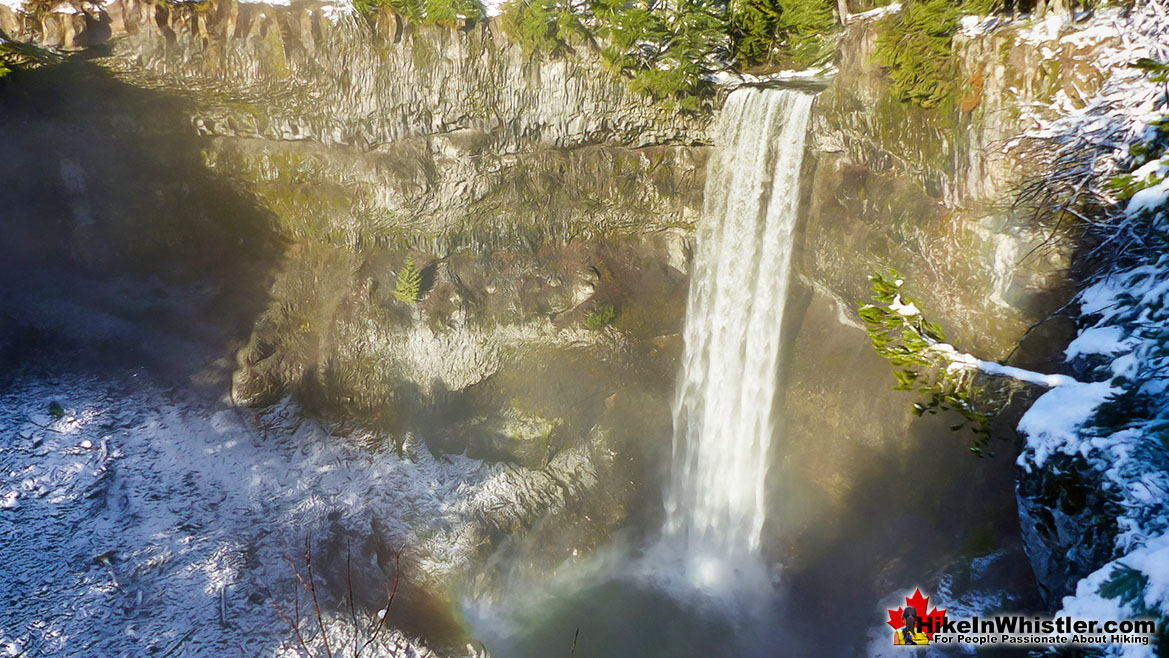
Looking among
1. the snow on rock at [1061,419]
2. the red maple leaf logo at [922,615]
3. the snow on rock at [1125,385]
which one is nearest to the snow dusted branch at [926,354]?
the snow on rock at [1061,419]

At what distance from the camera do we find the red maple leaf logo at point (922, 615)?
1217cm

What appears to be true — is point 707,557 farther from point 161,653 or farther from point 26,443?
point 26,443

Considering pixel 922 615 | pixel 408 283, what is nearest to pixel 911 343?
pixel 922 615

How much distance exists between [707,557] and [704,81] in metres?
14.9

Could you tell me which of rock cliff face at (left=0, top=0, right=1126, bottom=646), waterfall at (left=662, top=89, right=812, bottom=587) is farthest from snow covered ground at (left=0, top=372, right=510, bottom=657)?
waterfall at (left=662, top=89, right=812, bottom=587)

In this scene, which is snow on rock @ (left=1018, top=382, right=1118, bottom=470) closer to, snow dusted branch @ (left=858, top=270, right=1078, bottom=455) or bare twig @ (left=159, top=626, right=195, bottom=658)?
snow dusted branch @ (left=858, top=270, right=1078, bottom=455)

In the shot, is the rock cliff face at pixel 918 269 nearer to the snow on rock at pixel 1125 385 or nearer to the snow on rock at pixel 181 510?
the snow on rock at pixel 1125 385

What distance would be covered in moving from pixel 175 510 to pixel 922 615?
19833 mm

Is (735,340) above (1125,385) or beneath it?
beneath

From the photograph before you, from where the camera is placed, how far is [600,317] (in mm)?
19406

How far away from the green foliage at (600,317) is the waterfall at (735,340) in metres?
2.70

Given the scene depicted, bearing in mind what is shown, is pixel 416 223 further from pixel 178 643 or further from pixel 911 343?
pixel 911 343

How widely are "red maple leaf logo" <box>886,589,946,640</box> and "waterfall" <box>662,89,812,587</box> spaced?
3.95 metres

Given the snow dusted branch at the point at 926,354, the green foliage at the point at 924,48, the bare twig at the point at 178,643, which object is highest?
the green foliage at the point at 924,48
